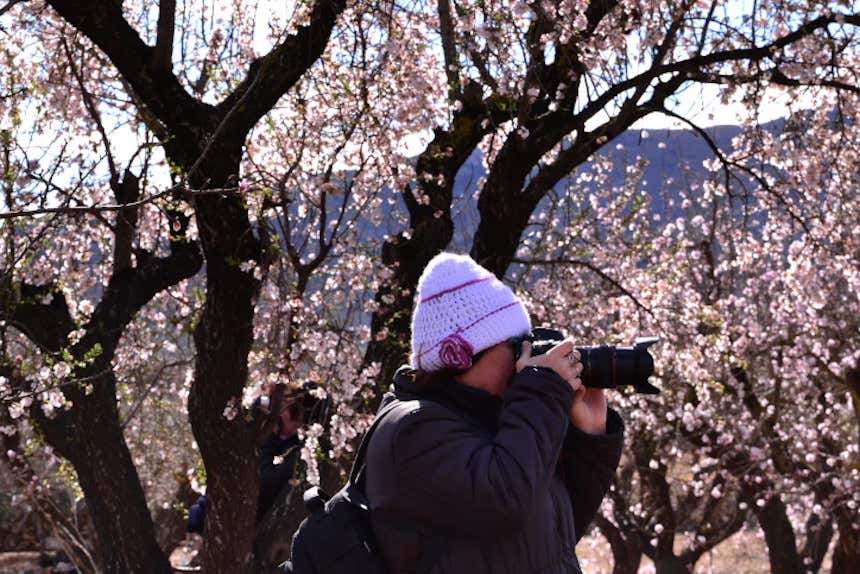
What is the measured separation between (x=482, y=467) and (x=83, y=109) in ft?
21.7

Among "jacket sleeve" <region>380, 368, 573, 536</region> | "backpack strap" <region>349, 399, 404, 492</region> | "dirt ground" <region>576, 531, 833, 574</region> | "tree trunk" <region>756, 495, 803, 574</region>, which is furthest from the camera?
"dirt ground" <region>576, 531, 833, 574</region>

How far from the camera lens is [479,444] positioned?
227cm

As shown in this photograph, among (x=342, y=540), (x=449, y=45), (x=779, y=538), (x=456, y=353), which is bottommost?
(x=342, y=540)

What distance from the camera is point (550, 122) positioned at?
6.88 meters

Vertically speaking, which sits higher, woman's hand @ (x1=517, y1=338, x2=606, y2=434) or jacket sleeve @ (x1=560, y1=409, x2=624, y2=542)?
woman's hand @ (x1=517, y1=338, x2=606, y2=434)

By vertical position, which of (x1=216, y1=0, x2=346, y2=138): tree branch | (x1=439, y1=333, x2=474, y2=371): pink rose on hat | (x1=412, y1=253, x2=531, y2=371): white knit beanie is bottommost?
(x1=439, y1=333, x2=474, y2=371): pink rose on hat

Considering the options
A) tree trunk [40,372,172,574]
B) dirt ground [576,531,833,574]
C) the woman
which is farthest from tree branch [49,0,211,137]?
dirt ground [576,531,833,574]

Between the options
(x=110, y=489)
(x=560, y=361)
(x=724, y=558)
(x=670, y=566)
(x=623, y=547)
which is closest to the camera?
(x=560, y=361)

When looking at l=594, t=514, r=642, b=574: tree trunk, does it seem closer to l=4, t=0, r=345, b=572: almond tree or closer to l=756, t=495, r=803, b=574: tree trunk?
l=756, t=495, r=803, b=574: tree trunk

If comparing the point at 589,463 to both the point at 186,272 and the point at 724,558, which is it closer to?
the point at 186,272

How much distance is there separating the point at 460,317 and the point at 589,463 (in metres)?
0.49

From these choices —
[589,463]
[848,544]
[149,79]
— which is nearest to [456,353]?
[589,463]

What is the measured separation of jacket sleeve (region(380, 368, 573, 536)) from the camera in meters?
2.20

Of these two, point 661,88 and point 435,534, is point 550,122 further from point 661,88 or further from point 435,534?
point 435,534
